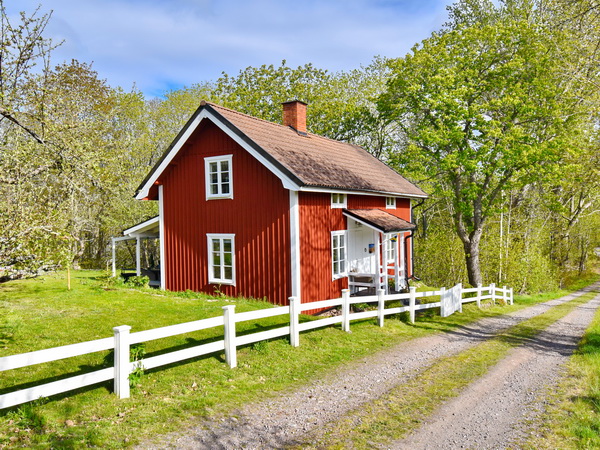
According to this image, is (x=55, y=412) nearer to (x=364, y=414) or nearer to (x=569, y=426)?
(x=364, y=414)

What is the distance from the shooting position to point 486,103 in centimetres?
2061

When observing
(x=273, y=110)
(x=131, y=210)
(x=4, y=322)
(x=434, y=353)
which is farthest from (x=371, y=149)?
(x=4, y=322)

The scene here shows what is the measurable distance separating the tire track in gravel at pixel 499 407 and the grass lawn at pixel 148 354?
2.67 m

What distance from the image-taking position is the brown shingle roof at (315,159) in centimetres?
1466

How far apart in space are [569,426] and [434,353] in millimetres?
4325

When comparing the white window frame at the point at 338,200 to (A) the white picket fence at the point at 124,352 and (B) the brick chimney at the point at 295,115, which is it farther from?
(A) the white picket fence at the point at 124,352

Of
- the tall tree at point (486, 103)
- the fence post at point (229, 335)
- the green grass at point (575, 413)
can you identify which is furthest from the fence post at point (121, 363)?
the tall tree at point (486, 103)

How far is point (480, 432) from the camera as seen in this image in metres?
6.57

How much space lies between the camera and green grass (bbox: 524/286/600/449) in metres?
6.23

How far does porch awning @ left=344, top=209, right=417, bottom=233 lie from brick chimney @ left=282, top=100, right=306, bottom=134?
16.3 feet

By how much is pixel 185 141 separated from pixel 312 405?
38.2 feet

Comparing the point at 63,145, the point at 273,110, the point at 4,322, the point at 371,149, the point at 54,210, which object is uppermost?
the point at 273,110

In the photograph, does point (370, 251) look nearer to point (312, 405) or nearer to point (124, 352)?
point (312, 405)

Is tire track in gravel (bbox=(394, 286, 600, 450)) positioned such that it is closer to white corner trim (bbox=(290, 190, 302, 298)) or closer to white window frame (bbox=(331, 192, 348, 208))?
white corner trim (bbox=(290, 190, 302, 298))
